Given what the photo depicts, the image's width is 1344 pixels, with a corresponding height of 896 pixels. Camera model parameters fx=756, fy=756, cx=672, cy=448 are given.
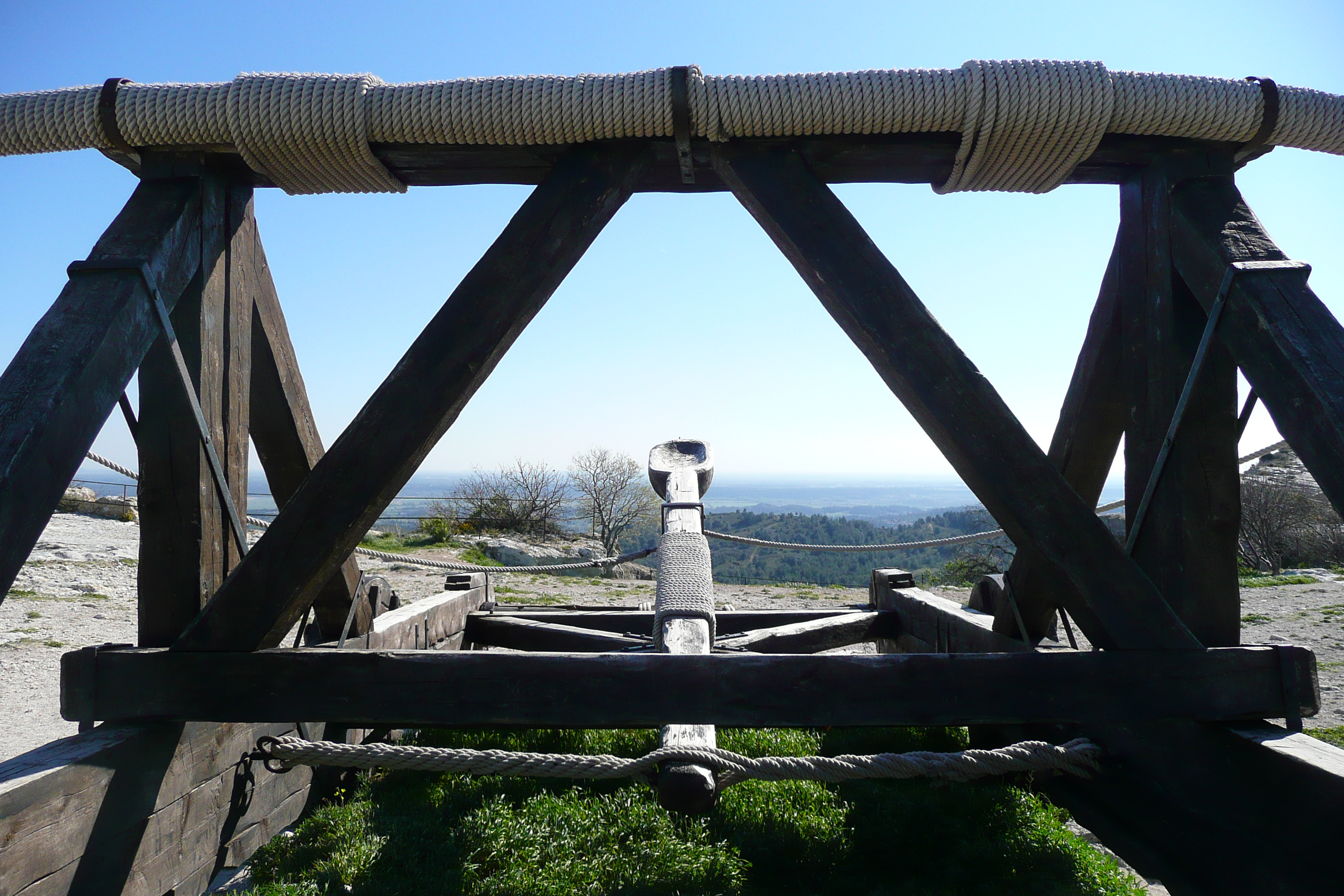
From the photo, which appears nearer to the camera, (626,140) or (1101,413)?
(626,140)

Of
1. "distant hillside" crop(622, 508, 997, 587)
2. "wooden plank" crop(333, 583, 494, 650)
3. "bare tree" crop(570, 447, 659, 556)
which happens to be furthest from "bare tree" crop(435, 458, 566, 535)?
"distant hillside" crop(622, 508, 997, 587)

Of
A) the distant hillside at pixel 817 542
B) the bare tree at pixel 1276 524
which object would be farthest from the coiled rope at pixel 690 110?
the distant hillside at pixel 817 542

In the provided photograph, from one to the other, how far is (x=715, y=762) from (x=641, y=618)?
2.70 m

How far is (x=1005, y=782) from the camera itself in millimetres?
3062

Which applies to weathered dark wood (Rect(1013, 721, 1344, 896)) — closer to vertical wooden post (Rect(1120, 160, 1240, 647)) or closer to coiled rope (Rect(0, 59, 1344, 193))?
vertical wooden post (Rect(1120, 160, 1240, 647))

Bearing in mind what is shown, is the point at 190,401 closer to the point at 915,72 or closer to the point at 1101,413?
the point at 915,72

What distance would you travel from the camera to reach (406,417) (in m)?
2.08

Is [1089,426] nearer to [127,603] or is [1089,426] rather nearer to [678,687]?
[678,687]

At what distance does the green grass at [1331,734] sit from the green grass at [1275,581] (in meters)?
6.75

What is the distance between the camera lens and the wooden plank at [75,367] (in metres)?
1.67

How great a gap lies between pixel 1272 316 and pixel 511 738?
3.51 m

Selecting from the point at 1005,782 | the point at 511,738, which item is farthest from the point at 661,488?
the point at 1005,782

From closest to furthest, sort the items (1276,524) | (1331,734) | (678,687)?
1. (678,687)
2. (1331,734)
3. (1276,524)

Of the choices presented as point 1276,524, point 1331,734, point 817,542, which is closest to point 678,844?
point 1331,734
